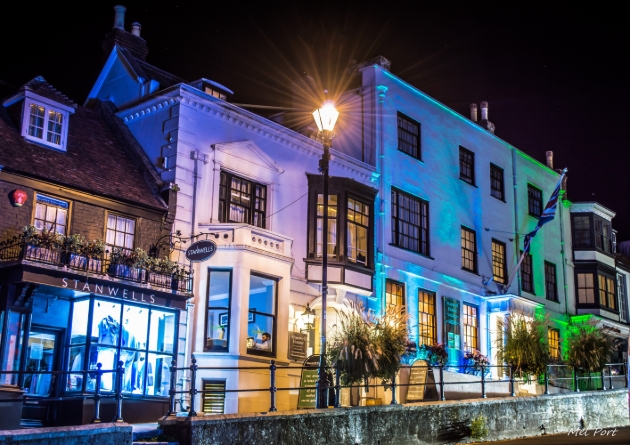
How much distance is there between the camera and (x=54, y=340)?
62.5ft

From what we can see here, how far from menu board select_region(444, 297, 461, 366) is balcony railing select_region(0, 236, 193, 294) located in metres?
11.7

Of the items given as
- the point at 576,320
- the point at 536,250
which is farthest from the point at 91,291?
the point at 576,320

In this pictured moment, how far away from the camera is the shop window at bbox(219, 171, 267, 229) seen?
73.6 feet

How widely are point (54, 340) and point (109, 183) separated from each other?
14.1 ft

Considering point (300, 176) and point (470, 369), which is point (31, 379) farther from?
point (470, 369)

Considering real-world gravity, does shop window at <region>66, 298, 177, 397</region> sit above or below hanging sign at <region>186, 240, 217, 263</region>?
below

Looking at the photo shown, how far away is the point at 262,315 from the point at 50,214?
653cm

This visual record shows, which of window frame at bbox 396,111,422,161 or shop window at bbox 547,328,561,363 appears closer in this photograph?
window frame at bbox 396,111,422,161

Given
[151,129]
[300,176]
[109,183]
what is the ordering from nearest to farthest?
[109,183] → [151,129] → [300,176]

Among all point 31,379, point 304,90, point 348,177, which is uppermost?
point 304,90

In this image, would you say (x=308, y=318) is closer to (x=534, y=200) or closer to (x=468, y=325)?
(x=468, y=325)

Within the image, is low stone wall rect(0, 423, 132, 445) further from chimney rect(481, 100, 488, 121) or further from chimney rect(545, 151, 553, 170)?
chimney rect(545, 151, 553, 170)

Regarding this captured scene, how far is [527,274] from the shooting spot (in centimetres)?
3491

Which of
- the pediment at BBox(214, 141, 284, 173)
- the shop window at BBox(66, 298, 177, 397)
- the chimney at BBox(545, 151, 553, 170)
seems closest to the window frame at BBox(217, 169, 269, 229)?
the pediment at BBox(214, 141, 284, 173)
